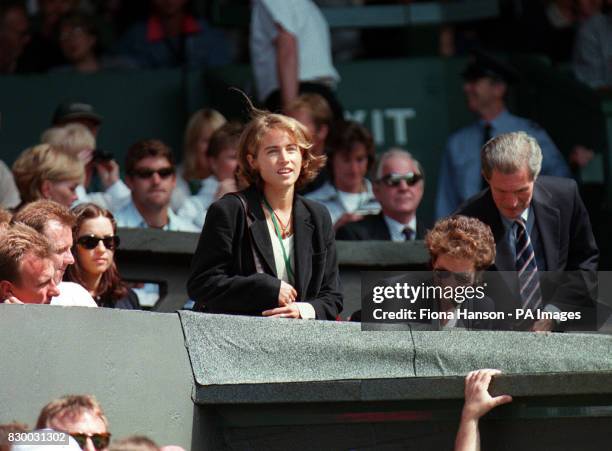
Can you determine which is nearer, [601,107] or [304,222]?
[304,222]

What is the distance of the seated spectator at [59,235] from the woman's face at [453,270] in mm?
1509

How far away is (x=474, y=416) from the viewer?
6691 mm

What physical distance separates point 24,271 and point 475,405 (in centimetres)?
190

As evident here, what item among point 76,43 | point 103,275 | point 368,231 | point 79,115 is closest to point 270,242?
point 103,275

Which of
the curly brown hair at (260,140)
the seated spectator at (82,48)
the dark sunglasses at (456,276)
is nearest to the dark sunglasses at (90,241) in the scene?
the curly brown hair at (260,140)

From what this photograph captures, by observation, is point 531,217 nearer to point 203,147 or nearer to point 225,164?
point 225,164

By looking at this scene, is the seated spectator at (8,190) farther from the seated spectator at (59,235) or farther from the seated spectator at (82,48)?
the seated spectator at (82,48)

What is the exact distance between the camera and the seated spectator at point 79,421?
5996 mm

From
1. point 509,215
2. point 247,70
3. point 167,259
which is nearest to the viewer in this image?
point 509,215

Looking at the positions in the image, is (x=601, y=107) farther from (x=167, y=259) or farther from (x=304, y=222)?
(x=304, y=222)

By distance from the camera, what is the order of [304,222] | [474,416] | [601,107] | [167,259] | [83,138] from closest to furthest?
1. [474,416]
2. [304,222]
3. [167,259]
4. [83,138]
5. [601,107]

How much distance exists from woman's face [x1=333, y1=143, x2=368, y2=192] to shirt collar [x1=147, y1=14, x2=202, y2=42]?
9.70 ft

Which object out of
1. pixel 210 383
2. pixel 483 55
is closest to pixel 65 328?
pixel 210 383

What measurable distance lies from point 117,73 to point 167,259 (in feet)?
13.1
